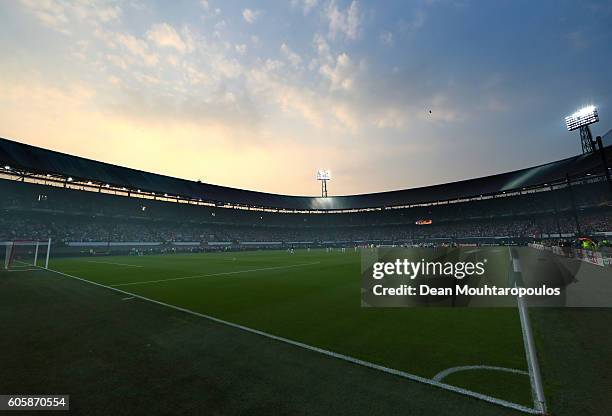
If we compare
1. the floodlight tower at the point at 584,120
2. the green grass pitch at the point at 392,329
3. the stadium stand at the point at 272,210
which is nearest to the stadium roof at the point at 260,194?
the stadium stand at the point at 272,210

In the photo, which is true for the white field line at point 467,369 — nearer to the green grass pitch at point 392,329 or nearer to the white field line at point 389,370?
the green grass pitch at point 392,329

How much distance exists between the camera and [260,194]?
271ft

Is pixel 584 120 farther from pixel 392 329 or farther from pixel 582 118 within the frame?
pixel 392 329

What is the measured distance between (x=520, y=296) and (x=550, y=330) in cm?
460

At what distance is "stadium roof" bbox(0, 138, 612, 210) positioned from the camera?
40500 mm

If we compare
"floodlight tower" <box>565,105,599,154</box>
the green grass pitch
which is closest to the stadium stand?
→ "floodlight tower" <box>565,105,599,154</box>

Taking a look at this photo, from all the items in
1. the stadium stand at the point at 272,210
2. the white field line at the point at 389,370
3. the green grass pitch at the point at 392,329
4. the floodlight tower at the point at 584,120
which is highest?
the floodlight tower at the point at 584,120

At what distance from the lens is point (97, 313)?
746 cm

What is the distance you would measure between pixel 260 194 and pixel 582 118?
75.1 m

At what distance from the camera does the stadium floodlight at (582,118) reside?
46688 mm

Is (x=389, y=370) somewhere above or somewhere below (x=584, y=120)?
below

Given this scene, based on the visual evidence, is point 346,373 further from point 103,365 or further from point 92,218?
point 92,218

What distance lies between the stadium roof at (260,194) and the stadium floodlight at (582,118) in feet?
20.3

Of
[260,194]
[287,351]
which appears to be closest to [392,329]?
[287,351]
